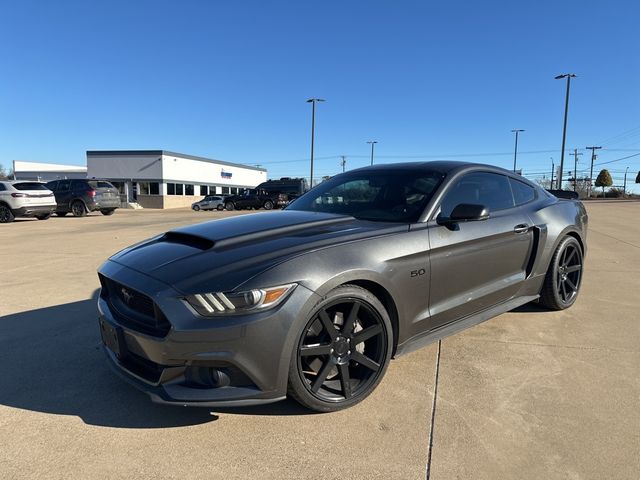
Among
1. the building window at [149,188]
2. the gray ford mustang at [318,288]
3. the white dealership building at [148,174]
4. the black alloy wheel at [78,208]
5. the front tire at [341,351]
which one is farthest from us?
the building window at [149,188]

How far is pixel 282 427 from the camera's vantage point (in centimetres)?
254

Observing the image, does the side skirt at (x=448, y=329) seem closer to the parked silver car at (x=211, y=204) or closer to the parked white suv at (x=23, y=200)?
the parked white suv at (x=23, y=200)

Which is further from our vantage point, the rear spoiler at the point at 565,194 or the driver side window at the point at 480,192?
the rear spoiler at the point at 565,194

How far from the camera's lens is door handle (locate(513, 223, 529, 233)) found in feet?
12.6

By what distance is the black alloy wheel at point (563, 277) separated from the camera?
440 centimetres

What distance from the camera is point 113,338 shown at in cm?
269

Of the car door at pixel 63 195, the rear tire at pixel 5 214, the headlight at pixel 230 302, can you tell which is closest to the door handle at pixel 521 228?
the headlight at pixel 230 302

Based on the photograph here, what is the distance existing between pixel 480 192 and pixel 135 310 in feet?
9.41

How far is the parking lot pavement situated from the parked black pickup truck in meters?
31.0

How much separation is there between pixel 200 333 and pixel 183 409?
2.50 ft

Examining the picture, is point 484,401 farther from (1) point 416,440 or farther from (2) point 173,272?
(2) point 173,272

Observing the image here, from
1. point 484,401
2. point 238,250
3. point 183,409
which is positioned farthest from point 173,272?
point 484,401

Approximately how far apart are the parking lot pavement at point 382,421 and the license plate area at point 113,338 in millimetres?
354

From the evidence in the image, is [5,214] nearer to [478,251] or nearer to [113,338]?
[113,338]
